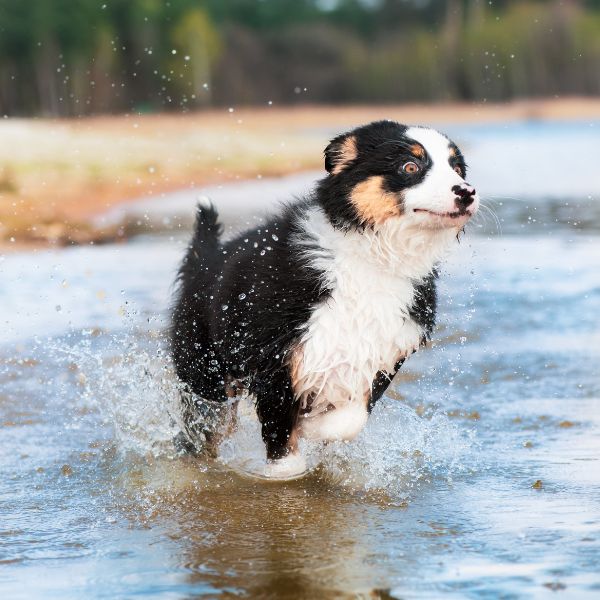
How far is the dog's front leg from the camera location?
17.0ft

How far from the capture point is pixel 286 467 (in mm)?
5465

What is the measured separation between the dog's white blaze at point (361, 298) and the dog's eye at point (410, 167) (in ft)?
0.67

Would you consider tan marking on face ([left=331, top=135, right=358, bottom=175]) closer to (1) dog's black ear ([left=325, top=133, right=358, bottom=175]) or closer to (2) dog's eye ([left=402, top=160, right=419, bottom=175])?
(1) dog's black ear ([left=325, top=133, right=358, bottom=175])

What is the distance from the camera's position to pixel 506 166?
29.2m

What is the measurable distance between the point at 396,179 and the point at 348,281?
0.48 metres

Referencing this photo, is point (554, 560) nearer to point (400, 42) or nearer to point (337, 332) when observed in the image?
point (337, 332)

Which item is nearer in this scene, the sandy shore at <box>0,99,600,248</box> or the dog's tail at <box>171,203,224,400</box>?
the dog's tail at <box>171,203,224,400</box>

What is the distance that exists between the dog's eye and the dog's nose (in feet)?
0.66

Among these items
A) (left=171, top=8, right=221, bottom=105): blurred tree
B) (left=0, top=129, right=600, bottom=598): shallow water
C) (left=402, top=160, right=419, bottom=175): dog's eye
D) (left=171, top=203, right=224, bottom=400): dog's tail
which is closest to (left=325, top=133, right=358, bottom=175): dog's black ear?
(left=402, top=160, right=419, bottom=175): dog's eye

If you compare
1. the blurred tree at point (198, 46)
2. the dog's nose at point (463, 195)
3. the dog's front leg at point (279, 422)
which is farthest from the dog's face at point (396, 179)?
the blurred tree at point (198, 46)

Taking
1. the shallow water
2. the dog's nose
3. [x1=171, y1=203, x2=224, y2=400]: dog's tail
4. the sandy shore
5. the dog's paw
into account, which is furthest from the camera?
the sandy shore

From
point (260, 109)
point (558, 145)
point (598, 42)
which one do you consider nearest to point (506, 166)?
point (558, 145)

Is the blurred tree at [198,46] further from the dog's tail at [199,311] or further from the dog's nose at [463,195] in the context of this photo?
the dog's nose at [463,195]

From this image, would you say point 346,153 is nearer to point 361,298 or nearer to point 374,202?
point 374,202
